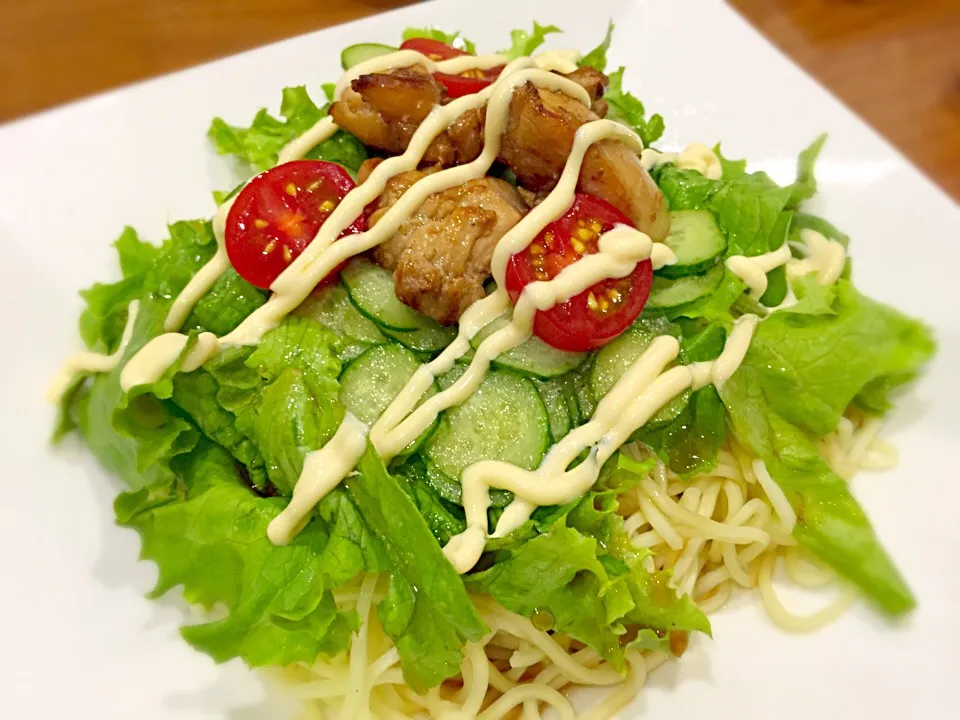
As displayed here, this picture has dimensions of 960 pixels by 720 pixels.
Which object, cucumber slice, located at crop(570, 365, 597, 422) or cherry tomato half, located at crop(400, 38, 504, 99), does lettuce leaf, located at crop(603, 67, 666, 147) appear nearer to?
cherry tomato half, located at crop(400, 38, 504, 99)

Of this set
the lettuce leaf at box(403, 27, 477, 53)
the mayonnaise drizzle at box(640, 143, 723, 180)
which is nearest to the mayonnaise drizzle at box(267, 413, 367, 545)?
the mayonnaise drizzle at box(640, 143, 723, 180)

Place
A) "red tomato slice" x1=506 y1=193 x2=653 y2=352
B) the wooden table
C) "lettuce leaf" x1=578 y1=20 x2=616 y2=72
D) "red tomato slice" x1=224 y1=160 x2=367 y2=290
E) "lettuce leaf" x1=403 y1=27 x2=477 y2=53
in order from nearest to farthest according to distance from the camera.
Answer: "red tomato slice" x1=506 y1=193 x2=653 y2=352 < "red tomato slice" x1=224 y1=160 x2=367 y2=290 < "lettuce leaf" x1=578 y1=20 x2=616 y2=72 < "lettuce leaf" x1=403 y1=27 x2=477 y2=53 < the wooden table

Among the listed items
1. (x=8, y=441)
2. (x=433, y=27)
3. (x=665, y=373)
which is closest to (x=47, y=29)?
(x=433, y=27)

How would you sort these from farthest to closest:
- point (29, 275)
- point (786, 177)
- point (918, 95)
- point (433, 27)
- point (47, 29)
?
point (47, 29) < point (918, 95) < point (433, 27) < point (786, 177) < point (29, 275)

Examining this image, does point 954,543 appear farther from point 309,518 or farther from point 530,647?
point 309,518

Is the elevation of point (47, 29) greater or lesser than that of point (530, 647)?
greater

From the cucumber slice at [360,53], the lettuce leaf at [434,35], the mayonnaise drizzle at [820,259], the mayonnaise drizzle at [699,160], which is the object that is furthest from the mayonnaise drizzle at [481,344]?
the lettuce leaf at [434,35]
